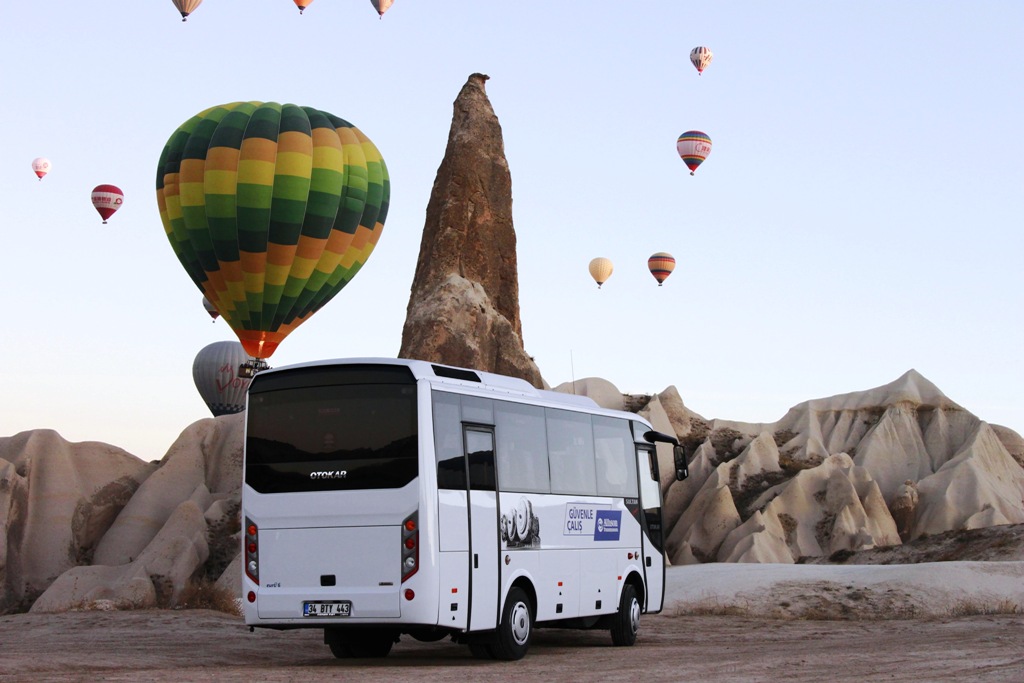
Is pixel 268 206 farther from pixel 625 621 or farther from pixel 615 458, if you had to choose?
pixel 625 621

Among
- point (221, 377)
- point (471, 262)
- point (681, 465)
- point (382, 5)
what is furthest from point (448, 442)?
point (221, 377)

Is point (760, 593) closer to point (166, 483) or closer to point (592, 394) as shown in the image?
point (166, 483)

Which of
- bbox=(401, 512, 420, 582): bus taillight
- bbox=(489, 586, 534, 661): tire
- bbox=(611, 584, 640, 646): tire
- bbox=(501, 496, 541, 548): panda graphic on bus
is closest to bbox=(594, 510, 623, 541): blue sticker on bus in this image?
bbox=(611, 584, 640, 646): tire

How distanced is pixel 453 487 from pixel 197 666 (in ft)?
12.0

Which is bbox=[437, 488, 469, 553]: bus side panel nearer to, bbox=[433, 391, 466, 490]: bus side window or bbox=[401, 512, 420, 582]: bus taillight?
bbox=[433, 391, 466, 490]: bus side window

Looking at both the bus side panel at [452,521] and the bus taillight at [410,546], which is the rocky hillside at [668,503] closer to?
the bus side panel at [452,521]

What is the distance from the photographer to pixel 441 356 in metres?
46.8

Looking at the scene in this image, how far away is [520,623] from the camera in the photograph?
16.8m

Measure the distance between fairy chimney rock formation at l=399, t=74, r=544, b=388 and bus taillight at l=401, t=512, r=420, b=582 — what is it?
31.7 meters

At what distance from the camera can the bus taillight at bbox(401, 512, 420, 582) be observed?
1491cm

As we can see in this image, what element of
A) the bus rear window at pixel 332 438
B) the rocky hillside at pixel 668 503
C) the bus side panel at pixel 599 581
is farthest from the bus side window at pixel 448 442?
the rocky hillside at pixel 668 503

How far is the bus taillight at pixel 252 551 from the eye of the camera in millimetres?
15789

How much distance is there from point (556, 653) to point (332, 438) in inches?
203

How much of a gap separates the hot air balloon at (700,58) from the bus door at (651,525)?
1749 inches
